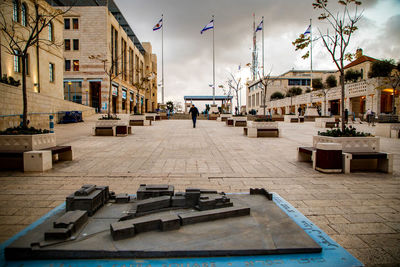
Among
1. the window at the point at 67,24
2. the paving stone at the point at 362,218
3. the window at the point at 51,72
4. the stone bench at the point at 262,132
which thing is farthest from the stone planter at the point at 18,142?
the window at the point at 67,24

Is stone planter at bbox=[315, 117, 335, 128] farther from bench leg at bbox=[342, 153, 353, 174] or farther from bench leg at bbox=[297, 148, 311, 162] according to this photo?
bench leg at bbox=[342, 153, 353, 174]

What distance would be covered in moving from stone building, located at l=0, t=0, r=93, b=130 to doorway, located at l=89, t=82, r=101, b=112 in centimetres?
1059

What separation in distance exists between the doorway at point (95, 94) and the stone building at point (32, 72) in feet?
34.8

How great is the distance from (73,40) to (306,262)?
4548 cm

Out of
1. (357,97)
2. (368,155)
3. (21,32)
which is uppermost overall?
(21,32)

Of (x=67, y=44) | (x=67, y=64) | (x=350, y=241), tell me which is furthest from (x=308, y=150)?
(x=67, y=44)

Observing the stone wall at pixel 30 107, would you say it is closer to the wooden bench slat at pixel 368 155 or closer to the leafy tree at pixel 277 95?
the wooden bench slat at pixel 368 155

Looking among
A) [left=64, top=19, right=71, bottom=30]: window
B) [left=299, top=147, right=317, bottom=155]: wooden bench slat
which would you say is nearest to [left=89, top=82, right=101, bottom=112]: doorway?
[left=64, top=19, right=71, bottom=30]: window

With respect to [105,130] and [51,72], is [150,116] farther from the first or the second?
[105,130]

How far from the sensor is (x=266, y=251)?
1901mm

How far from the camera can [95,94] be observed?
135 feet

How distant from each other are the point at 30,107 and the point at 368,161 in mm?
21569

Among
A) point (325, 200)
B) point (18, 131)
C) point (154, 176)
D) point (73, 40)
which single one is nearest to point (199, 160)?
point (154, 176)

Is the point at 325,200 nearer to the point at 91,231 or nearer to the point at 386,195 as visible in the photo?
the point at 386,195
